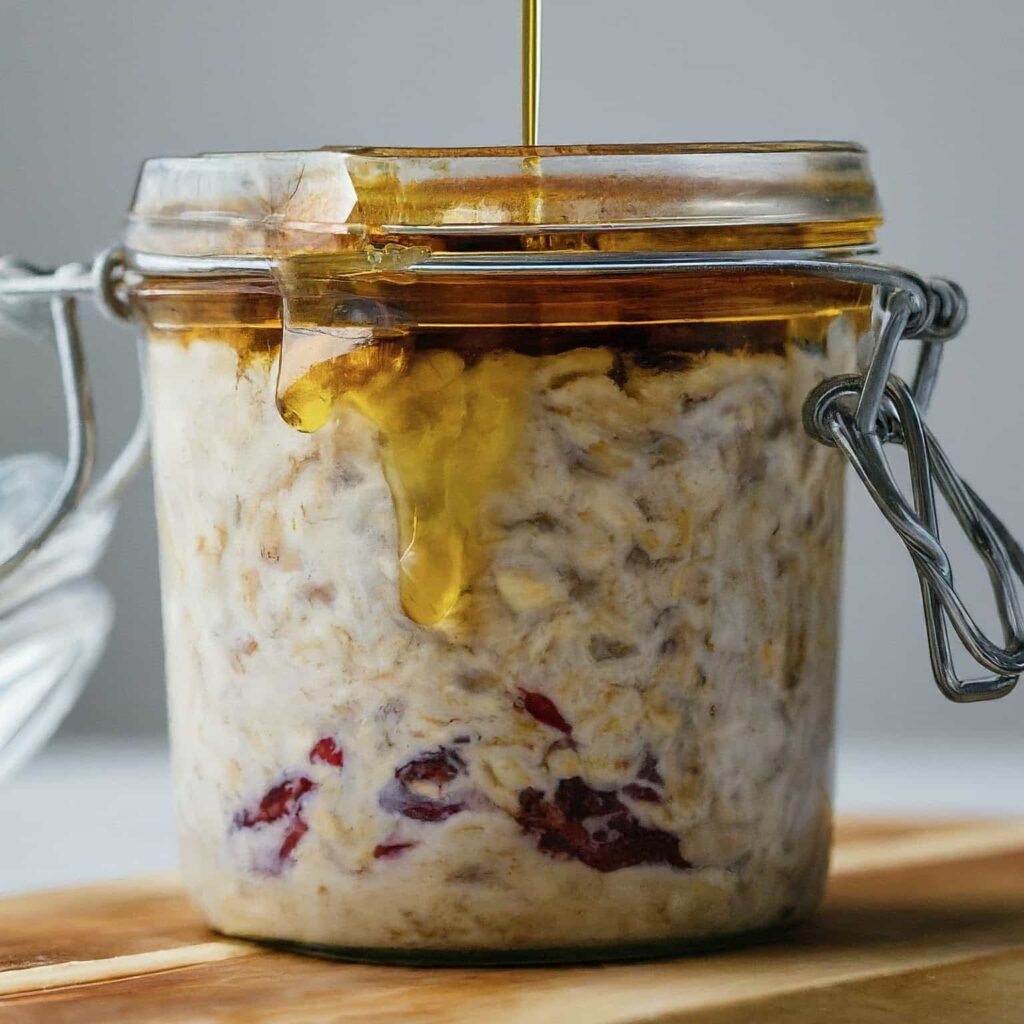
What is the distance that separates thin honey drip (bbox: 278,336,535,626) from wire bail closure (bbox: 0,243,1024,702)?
2cm

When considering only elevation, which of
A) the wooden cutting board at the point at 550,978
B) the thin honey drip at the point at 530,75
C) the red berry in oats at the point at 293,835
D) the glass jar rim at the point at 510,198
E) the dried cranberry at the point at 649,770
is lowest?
the wooden cutting board at the point at 550,978

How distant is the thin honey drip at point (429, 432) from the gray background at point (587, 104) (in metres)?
0.55

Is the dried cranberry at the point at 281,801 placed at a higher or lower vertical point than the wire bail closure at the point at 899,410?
lower

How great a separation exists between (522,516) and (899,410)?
0.33 feet

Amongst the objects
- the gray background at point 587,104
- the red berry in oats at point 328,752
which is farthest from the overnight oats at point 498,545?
the gray background at point 587,104

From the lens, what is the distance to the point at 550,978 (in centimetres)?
45

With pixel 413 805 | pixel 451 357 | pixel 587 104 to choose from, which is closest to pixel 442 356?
pixel 451 357

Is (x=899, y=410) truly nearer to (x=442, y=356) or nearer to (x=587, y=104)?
(x=442, y=356)

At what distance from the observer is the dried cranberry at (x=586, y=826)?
446 mm

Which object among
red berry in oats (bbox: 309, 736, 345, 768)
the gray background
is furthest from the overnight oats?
the gray background

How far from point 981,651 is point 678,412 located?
0.31 feet

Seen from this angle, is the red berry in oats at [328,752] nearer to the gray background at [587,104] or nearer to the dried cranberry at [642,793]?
the dried cranberry at [642,793]

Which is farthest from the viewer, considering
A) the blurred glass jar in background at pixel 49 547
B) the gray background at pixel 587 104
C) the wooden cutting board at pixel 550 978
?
the gray background at pixel 587 104

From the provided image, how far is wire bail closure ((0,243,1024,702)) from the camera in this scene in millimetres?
431
